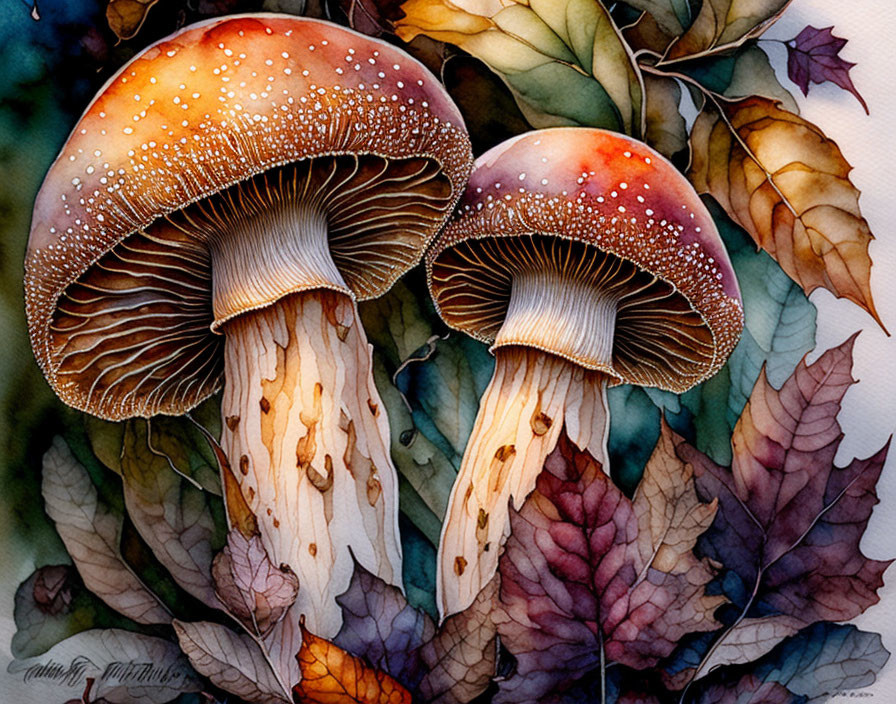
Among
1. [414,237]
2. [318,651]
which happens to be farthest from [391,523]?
[414,237]

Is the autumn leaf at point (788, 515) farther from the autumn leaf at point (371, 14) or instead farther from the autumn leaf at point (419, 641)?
A: the autumn leaf at point (371, 14)

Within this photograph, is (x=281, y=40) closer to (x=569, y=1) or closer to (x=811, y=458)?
(x=569, y=1)

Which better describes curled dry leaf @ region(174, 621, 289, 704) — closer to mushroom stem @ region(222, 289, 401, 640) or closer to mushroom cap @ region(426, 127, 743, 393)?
mushroom stem @ region(222, 289, 401, 640)

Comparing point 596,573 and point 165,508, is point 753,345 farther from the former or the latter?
point 165,508

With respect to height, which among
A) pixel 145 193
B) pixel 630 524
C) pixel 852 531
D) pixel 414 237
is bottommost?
pixel 852 531

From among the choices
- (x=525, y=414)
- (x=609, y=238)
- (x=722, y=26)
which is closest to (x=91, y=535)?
(x=525, y=414)
